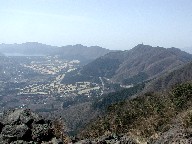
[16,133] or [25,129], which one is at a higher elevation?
[25,129]

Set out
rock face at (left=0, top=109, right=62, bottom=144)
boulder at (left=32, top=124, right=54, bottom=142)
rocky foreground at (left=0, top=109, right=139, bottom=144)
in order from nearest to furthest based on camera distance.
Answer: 1. rocky foreground at (left=0, top=109, right=139, bottom=144)
2. rock face at (left=0, top=109, right=62, bottom=144)
3. boulder at (left=32, top=124, right=54, bottom=142)

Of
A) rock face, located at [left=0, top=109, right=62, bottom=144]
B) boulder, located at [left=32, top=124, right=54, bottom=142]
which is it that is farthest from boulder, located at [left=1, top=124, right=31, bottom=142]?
boulder, located at [left=32, top=124, right=54, bottom=142]

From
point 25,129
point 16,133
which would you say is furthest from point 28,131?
point 16,133

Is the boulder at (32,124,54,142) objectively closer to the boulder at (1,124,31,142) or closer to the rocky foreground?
the rocky foreground

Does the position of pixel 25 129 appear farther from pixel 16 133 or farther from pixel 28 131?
pixel 16 133

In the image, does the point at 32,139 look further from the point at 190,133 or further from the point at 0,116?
the point at 190,133

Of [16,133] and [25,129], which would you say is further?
[25,129]

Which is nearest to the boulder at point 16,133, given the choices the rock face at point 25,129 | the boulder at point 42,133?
the rock face at point 25,129

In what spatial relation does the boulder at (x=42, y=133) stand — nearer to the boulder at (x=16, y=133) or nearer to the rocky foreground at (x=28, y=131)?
the rocky foreground at (x=28, y=131)

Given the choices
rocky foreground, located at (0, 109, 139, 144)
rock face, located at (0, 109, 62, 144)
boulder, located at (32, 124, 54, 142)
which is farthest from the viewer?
boulder, located at (32, 124, 54, 142)

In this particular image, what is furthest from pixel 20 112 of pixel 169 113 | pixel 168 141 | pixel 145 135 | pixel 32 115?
pixel 169 113
